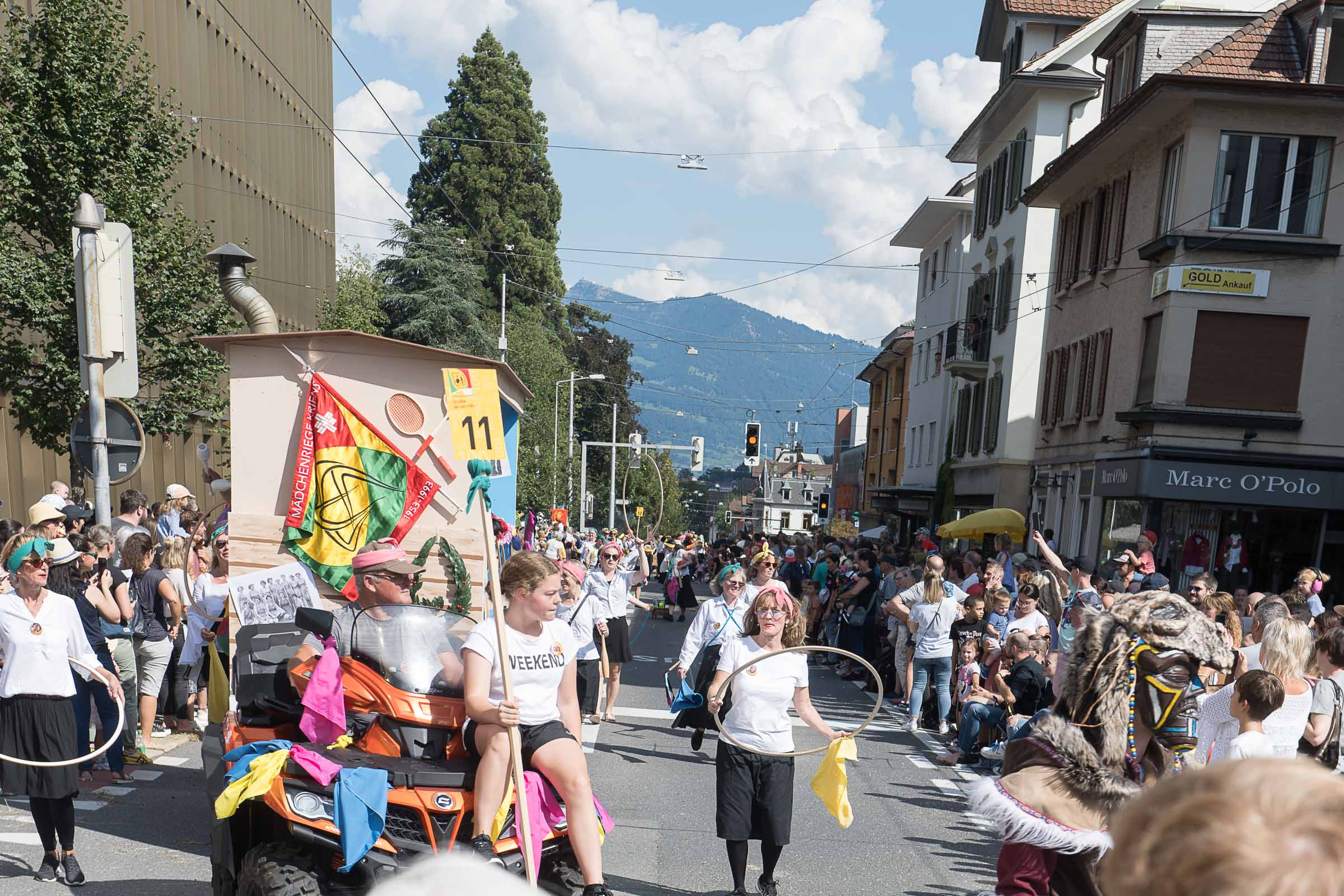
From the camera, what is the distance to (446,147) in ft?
184

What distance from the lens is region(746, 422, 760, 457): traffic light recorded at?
35344mm

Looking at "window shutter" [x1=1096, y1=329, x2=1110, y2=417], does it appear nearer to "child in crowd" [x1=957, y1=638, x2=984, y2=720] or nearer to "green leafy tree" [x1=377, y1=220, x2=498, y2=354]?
"child in crowd" [x1=957, y1=638, x2=984, y2=720]

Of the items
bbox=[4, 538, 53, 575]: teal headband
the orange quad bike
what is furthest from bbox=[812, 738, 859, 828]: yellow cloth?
bbox=[4, 538, 53, 575]: teal headband

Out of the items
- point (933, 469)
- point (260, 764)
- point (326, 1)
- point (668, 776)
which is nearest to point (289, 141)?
point (326, 1)

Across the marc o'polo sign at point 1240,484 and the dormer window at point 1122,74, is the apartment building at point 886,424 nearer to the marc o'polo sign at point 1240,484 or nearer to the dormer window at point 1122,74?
the dormer window at point 1122,74

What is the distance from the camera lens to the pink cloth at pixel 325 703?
5.59 m

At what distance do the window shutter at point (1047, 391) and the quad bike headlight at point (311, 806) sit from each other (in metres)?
23.3

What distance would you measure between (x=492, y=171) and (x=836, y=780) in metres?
51.7

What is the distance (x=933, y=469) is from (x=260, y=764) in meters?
38.0

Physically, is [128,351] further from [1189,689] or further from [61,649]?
[1189,689]

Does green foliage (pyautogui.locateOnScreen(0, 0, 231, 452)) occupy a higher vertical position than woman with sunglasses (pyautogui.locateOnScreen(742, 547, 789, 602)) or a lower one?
higher

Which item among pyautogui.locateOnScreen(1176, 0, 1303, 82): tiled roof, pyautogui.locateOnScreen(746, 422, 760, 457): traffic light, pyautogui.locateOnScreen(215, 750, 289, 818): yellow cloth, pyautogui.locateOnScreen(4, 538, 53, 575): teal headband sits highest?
pyautogui.locateOnScreen(1176, 0, 1303, 82): tiled roof

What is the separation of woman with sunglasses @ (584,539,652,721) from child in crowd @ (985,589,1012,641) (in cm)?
418

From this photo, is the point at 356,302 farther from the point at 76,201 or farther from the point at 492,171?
the point at 76,201
